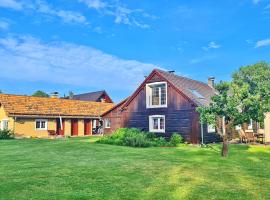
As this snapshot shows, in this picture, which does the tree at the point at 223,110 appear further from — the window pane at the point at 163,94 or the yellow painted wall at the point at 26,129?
the yellow painted wall at the point at 26,129

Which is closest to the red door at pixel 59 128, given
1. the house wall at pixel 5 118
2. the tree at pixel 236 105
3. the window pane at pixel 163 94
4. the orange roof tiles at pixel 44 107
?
the orange roof tiles at pixel 44 107

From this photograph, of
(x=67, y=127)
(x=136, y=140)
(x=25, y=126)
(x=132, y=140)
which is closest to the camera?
(x=136, y=140)

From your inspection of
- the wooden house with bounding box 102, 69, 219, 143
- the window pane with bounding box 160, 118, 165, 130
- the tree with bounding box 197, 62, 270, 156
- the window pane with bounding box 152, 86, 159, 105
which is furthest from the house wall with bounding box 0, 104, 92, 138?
the tree with bounding box 197, 62, 270, 156

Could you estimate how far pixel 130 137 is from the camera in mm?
21828

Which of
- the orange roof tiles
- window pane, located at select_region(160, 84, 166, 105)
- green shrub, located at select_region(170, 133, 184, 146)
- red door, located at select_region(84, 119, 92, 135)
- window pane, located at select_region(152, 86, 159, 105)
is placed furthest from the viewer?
red door, located at select_region(84, 119, 92, 135)

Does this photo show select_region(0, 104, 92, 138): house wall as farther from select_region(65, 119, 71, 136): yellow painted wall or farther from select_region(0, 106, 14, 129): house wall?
select_region(65, 119, 71, 136): yellow painted wall

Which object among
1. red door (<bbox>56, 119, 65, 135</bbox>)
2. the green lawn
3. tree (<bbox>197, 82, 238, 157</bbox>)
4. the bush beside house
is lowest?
the green lawn

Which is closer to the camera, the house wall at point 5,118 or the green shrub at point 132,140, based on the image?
the green shrub at point 132,140

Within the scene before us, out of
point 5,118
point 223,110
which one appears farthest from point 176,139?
point 5,118

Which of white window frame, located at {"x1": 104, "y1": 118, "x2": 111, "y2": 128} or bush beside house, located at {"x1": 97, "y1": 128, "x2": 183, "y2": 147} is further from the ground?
white window frame, located at {"x1": 104, "y1": 118, "x2": 111, "y2": 128}

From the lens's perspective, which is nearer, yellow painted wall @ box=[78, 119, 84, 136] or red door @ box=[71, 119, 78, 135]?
red door @ box=[71, 119, 78, 135]

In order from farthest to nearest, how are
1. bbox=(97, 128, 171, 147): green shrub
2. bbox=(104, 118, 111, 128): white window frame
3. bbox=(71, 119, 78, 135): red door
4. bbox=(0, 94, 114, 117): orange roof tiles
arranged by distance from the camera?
bbox=(71, 119, 78, 135): red door → bbox=(104, 118, 111, 128): white window frame → bbox=(0, 94, 114, 117): orange roof tiles → bbox=(97, 128, 171, 147): green shrub

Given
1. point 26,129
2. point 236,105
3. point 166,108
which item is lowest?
point 26,129

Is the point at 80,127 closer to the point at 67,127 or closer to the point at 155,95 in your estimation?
the point at 67,127
